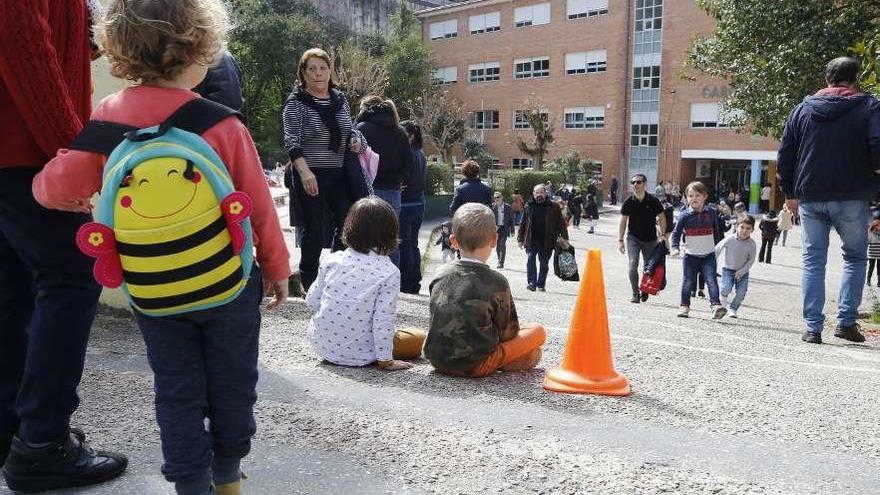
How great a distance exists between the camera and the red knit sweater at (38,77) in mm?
2297

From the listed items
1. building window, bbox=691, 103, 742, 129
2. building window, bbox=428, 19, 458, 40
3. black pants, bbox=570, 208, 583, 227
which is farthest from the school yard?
building window, bbox=428, 19, 458, 40

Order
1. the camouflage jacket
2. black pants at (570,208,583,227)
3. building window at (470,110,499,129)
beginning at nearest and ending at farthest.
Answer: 1. the camouflage jacket
2. black pants at (570,208,583,227)
3. building window at (470,110,499,129)

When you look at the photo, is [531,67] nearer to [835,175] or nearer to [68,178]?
[835,175]

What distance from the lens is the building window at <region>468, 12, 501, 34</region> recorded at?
52.3 m

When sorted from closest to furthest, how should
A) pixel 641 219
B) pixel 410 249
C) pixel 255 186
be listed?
pixel 255 186, pixel 410 249, pixel 641 219

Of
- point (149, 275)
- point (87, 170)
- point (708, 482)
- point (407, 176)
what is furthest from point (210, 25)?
point (407, 176)

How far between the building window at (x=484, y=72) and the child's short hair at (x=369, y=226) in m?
50.2

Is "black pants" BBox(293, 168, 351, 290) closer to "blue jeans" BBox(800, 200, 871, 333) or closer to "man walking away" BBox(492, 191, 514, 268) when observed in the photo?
"blue jeans" BBox(800, 200, 871, 333)

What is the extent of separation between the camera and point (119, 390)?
3.47 meters

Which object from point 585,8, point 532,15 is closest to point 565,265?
point 585,8

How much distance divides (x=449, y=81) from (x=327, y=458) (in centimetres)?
5507

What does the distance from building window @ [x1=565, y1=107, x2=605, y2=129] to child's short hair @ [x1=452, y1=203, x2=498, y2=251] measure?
1769 inches

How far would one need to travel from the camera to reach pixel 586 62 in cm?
4794

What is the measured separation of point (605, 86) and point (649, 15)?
489 centimetres
